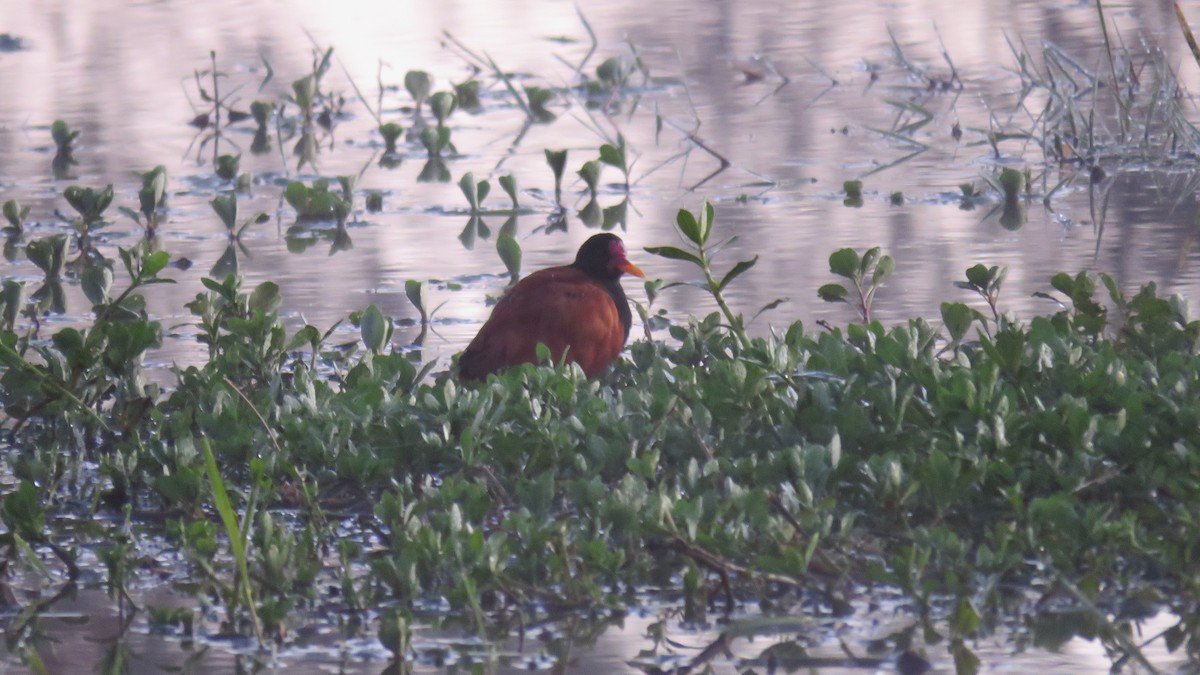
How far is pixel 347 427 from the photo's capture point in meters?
3.93

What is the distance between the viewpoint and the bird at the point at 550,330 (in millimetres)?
4617

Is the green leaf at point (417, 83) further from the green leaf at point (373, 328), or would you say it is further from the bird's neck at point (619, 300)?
the green leaf at point (373, 328)

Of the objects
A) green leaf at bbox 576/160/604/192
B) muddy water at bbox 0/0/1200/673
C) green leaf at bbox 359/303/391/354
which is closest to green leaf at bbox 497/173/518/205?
muddy water at bbox 0/0/1200/673

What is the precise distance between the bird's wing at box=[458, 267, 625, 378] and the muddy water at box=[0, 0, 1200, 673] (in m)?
0.55

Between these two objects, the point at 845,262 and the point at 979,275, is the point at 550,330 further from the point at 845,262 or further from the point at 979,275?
the point at 979,275

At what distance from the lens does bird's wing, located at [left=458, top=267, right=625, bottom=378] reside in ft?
15.1

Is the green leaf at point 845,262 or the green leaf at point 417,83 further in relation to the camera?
the green leaf at point 417,83

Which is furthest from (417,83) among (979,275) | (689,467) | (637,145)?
(689,467)

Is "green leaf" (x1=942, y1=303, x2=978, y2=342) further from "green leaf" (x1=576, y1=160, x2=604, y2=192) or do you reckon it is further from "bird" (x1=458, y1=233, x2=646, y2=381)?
"green leaf" (x1=576, y1=160, x2=604, y2=192)

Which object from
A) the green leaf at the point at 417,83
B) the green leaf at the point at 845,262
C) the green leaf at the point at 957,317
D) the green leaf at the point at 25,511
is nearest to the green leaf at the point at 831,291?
the green leaf at the point at 845,262

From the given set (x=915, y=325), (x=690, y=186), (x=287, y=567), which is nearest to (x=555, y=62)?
(x=690, y=186)

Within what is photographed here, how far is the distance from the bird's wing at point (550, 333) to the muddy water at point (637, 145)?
1.79ft

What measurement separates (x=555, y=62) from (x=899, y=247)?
18.5 feet

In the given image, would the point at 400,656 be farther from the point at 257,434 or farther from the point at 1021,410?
the point at 1021,410
